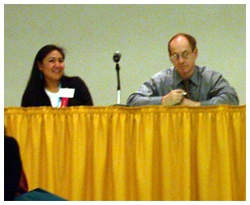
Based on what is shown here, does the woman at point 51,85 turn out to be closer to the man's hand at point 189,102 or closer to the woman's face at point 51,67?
the woman's face at point 51,67

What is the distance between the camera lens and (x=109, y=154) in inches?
99.7

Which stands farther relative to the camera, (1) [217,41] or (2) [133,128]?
(1) [217,41]

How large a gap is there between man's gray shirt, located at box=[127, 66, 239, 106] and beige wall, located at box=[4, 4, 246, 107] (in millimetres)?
285

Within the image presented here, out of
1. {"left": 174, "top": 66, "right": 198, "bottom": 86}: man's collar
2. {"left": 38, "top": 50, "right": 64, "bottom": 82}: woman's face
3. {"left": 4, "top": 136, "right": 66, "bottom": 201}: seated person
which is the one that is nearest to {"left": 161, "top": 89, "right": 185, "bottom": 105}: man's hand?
{"left": 174, "top": 66, "right": 198, "bottom": 86}: man's collar

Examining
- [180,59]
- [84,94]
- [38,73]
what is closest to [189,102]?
[180,59]

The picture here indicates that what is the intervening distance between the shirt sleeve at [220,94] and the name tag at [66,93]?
80 centimetres

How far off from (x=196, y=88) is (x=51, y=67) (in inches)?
36.6

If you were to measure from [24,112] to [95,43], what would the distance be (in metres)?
0.87

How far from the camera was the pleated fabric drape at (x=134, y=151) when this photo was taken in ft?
8.15

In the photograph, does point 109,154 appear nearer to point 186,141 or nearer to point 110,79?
point 186,141

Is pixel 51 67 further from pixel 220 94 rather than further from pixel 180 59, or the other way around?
pixel 220 94

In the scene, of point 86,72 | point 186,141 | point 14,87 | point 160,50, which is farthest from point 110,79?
point 186,141

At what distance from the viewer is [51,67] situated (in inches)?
111
